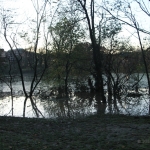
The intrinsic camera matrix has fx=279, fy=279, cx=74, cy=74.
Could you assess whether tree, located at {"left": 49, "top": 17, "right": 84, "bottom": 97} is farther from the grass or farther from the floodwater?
the grass

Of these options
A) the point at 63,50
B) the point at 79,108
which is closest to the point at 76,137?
the point at 79,108

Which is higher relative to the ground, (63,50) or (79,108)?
(63,50)

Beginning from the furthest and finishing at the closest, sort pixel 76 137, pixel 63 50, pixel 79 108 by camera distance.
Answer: pixel 63 50, pixel 79 108, pixel 76 137

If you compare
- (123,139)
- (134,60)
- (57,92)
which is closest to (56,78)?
(57,92)

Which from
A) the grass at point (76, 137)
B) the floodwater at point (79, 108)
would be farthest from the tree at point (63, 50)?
the grass at point (76, 137)

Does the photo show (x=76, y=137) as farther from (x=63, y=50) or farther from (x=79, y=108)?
(x=63, y=50)

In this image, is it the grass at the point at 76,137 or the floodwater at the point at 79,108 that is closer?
the grass at the point at 76,137

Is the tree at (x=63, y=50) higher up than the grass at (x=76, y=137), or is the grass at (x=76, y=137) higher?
the tree at (x=63, y=50)

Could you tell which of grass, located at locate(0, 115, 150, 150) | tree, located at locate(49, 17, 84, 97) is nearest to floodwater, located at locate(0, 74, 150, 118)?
grass, located at locate(0, 115, 150, 150)

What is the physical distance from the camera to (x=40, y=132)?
973cm

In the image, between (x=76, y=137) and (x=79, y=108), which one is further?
(x=79, y=108)

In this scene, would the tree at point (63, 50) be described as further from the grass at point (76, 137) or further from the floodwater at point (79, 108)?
the grass at point (76, 137)

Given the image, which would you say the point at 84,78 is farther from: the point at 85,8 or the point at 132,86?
the point at 85,8

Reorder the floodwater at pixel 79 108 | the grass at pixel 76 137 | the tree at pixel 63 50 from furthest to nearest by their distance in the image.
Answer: the tree at pixel 63 50 → the floodwater at pixel 79 108 → the grass at pixel 76 137
